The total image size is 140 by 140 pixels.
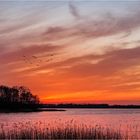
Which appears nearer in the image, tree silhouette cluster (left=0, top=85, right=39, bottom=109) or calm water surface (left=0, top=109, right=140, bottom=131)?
calm water surface (left=0, top=109, right=140, bottom=131)

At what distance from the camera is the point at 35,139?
29.5 meters

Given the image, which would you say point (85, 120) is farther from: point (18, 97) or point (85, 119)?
point (18, 97)

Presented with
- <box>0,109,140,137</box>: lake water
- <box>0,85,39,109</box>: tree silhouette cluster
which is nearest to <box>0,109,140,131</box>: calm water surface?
<box>0,109,140,137</box>: lake water

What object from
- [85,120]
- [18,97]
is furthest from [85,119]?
[18,97]

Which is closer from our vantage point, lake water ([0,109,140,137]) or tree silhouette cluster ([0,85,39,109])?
lake water ([0,109,140,137])

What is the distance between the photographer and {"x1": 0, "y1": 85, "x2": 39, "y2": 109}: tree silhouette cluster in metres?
126

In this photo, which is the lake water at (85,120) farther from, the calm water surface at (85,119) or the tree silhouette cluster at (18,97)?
the tree silhouette cluster at (18,97)

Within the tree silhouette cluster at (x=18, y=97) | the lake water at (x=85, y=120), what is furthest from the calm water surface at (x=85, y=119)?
the tree silhouette cluster at (x=18, y=97)

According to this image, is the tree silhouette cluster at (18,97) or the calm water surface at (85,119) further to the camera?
the tree silhouette cluster at (18,97)

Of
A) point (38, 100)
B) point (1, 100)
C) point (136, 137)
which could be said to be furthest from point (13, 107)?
point (136, 137)

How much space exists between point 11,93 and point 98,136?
10131 centimetres

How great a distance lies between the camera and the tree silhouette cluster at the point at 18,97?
414 feet

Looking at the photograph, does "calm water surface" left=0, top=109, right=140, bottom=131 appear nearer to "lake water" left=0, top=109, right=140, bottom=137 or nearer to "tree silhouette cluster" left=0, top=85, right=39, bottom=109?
"lake water" left=0, top=109, right=140, bottom=137

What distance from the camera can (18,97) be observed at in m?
131
